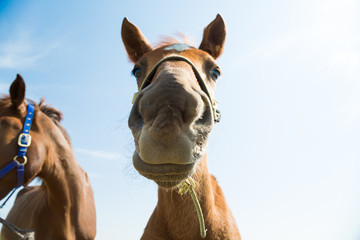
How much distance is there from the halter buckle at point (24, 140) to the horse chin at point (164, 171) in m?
3.02

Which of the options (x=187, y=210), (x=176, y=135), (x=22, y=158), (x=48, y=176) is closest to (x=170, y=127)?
(x=176, y=135)

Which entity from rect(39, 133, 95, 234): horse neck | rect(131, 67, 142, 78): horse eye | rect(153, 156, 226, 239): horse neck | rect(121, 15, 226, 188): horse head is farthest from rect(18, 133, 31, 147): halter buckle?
rect(121, 15, 226, 188): horse head

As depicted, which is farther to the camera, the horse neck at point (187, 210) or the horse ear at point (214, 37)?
the horse ear at point (214, 37)

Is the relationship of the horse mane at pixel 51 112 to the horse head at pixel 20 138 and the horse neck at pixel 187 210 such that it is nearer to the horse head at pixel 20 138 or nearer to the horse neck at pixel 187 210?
the horse head at pixel 20 138

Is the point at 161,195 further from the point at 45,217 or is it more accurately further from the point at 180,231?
the point at 45,217

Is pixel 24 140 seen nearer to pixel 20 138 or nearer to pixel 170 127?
pixel 20 138

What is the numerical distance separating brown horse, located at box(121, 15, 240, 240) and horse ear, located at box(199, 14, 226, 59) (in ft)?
2.02

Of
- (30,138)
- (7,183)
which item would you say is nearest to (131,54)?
(30,138)

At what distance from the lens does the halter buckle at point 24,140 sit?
155 inches

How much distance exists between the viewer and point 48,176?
14.0 ft

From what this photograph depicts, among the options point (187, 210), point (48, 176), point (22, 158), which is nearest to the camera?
point (187, 210)

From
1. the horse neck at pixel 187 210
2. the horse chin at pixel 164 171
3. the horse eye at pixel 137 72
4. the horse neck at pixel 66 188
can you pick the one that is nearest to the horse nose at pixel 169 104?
the horse chin at pixel 164 171

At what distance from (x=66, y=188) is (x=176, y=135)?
136 inches

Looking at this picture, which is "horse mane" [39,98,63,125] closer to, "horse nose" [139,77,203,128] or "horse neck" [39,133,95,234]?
"horse neck" [39,133,95,234]
